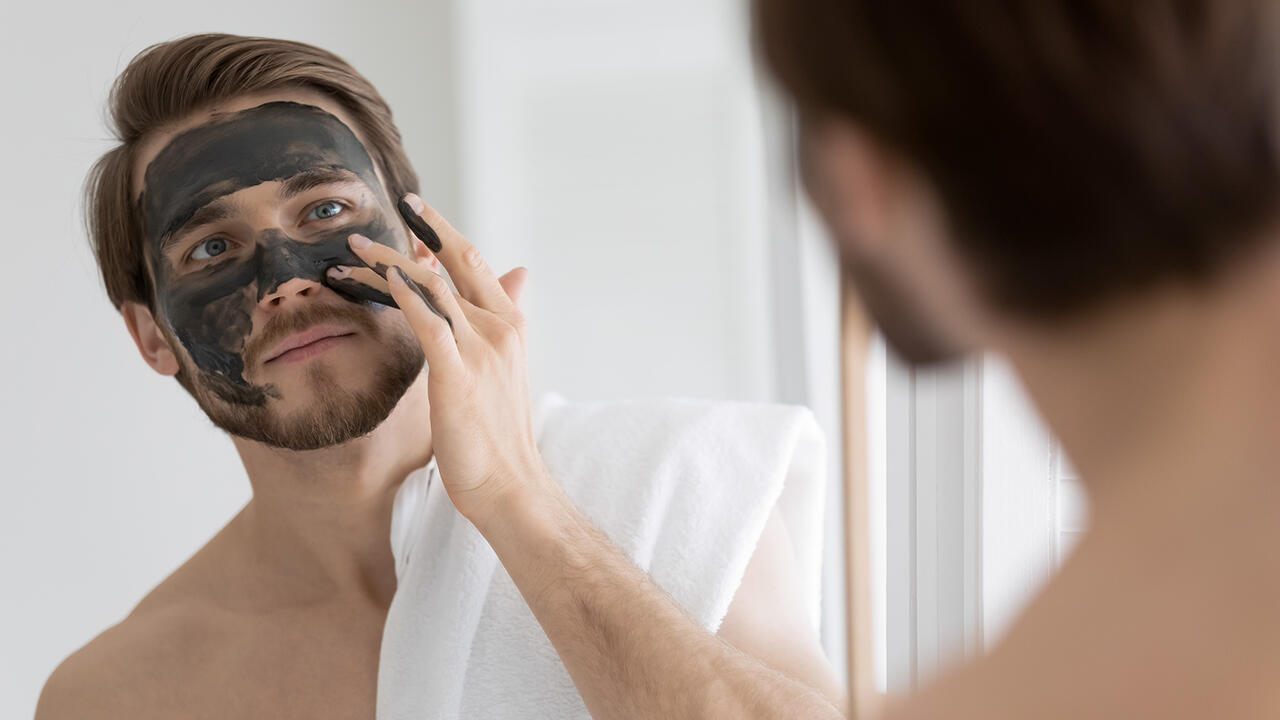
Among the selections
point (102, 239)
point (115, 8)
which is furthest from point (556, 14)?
point (102, 239)

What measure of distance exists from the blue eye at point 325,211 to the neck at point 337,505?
0.21 metres

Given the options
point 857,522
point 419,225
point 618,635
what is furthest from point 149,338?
point 857,522

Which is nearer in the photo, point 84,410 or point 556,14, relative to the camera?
point 84,410

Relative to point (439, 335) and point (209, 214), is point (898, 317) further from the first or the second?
point (209, 214)

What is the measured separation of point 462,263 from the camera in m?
0.93

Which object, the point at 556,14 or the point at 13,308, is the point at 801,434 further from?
the point at 556,14

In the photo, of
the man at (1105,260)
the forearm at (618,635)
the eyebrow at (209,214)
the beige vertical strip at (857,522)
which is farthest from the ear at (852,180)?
the beige vertical strip at (857,522)

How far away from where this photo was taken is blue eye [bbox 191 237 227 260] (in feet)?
3.42

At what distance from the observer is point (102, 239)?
3.87 feet

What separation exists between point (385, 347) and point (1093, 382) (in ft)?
2.71

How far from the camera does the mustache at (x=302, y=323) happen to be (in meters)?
1.01

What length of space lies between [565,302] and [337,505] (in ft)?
3.22

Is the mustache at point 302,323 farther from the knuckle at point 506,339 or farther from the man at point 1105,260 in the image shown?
the man at point 1105,260

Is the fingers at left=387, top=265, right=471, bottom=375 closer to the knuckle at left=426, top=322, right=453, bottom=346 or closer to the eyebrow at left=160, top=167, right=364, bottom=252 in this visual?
the knuckle at left=426, top=322, right=453, bottom=346
